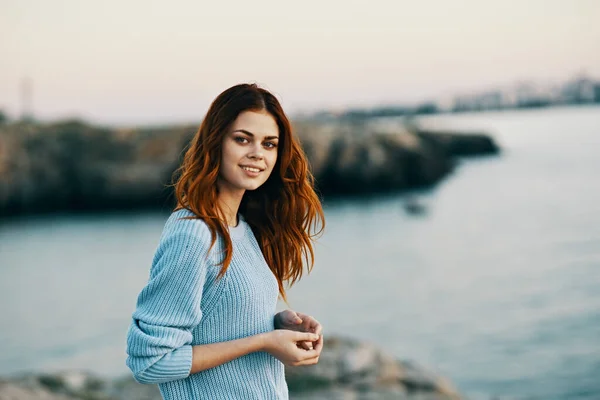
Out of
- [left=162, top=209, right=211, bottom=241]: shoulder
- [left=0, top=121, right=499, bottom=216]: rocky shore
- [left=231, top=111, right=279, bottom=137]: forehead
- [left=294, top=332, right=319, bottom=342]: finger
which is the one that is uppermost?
[left=231, top=111, right=279, bottom=137]: forehead

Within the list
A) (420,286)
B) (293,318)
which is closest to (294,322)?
(293,318)

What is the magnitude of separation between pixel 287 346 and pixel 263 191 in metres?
0.58

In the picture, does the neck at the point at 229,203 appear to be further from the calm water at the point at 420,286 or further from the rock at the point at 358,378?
the calm water at the point at 420,286

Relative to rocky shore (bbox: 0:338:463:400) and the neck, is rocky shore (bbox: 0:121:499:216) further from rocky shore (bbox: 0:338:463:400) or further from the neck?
the neck

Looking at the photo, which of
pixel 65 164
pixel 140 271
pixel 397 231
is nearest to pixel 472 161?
pixel 397 231

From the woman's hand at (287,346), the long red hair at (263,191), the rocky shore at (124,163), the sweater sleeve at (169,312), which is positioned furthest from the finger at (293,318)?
the rocky shore at (124,163)

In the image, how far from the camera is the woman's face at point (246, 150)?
2125 mm

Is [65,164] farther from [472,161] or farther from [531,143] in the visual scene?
[531,143]

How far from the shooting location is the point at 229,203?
2.20 meters

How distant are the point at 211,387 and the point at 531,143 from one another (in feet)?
186

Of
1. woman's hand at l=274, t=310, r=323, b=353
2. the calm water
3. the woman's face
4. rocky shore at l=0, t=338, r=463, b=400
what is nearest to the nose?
the woman's face

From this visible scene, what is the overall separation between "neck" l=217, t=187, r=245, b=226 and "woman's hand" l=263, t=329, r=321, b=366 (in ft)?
1.19

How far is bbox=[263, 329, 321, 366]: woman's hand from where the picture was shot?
6.76 feet

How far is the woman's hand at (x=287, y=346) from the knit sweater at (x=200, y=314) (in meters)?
0.08
